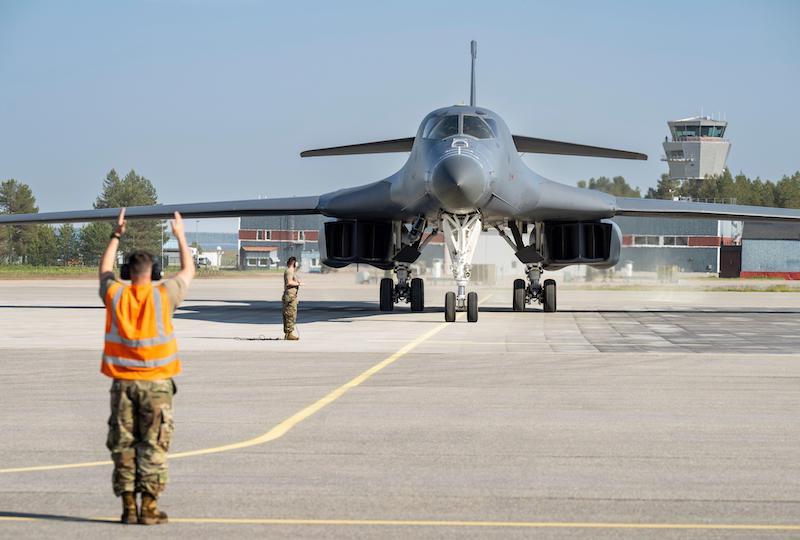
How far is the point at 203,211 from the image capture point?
95.3 feet

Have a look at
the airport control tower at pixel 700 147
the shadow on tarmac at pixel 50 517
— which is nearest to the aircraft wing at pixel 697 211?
the shadow on tarmac at pixel 50 517

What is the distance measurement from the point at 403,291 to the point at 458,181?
7.51 m

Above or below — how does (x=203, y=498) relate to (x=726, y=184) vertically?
below

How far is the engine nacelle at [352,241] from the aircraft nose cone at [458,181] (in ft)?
21.4

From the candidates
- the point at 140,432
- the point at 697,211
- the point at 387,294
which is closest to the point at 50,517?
the point at 140,432

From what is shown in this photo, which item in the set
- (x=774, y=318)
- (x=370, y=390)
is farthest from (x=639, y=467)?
(x=774, y=318)

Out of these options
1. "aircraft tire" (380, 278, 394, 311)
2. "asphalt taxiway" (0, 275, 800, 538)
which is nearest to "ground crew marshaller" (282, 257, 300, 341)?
"asphalt taxiway" (0, 275, 800, 538)

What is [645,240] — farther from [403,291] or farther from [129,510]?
[129,510]

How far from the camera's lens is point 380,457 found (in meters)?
7.70

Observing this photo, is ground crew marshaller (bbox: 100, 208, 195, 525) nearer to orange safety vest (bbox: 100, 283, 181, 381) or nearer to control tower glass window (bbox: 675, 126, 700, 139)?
orange safety vest (bbox: 100, 283, 181, 381)

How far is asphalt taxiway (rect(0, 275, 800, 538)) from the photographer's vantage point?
5.93 meters

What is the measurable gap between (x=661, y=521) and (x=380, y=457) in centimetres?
235

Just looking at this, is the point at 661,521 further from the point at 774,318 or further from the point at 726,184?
the point at 726,184

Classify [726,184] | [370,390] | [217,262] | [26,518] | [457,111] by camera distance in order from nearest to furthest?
[26,518], [370,390], [457,111], [726,184], [217,262]
